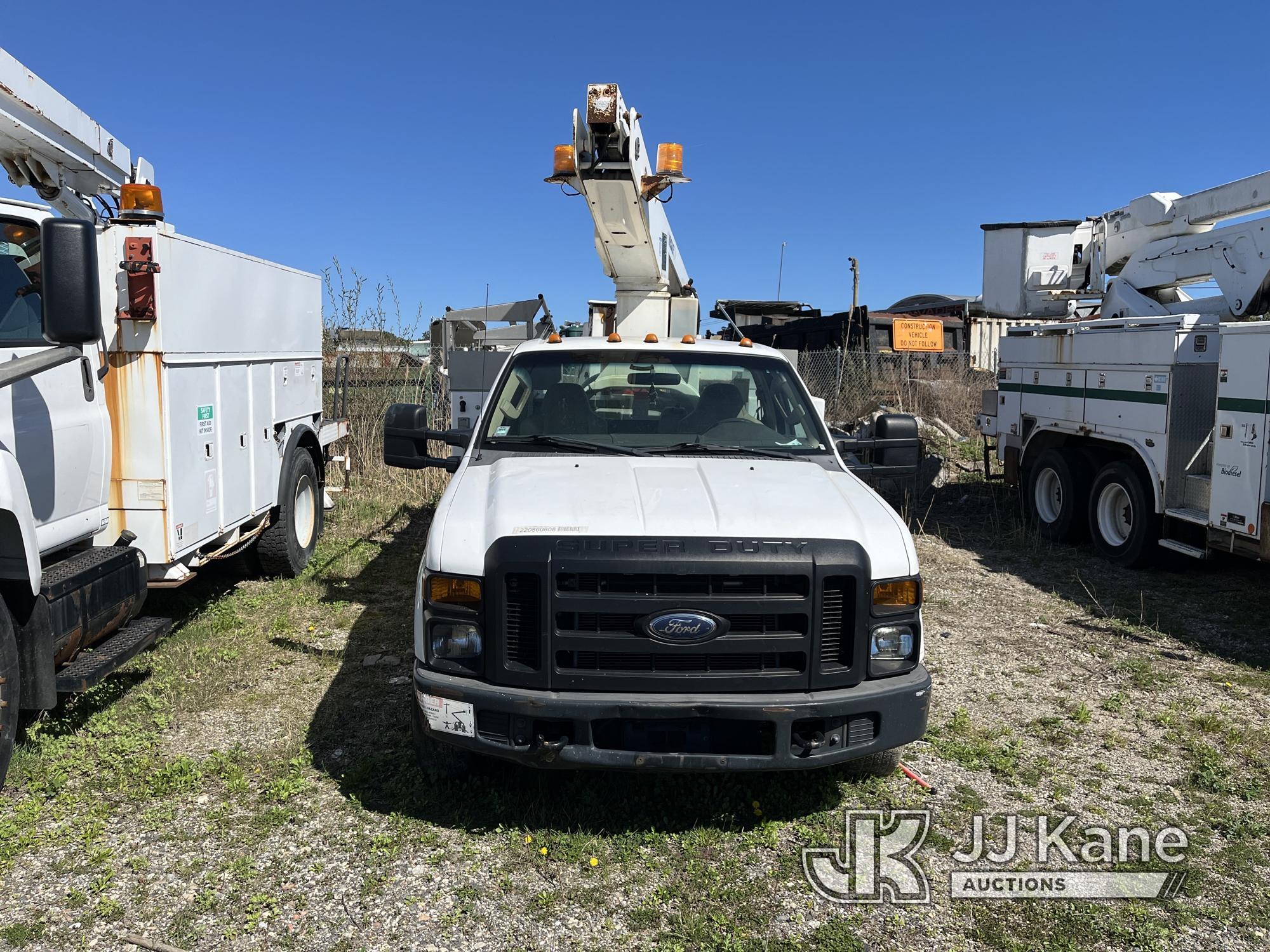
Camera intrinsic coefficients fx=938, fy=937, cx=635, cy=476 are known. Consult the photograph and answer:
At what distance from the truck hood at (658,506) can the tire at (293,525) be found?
10.5 ft

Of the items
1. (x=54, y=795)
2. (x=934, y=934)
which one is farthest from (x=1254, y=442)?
(x=54, y=795)

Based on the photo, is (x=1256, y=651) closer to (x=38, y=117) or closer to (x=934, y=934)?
(x=934, y=934)

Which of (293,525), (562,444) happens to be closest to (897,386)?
(293,525)

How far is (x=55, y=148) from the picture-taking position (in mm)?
5293

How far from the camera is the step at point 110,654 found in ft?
12.7

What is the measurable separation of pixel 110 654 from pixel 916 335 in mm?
18407

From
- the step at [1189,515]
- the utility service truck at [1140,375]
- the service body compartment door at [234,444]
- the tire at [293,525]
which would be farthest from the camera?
the step at [1189,515]

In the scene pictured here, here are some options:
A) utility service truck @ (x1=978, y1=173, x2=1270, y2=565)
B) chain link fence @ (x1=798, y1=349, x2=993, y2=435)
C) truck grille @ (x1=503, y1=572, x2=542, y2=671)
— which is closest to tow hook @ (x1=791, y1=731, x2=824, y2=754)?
truck grille @ (x1=503, y1=572, x2=542, y2=671)

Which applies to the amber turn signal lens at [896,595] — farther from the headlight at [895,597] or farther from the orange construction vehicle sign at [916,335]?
the orange construction vehicle sign at [916,335]

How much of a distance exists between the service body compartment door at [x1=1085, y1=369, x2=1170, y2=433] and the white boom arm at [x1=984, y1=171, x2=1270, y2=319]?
3.94ft

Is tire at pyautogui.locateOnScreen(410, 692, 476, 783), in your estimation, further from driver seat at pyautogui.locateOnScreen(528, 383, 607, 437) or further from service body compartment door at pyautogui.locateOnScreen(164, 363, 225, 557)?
service body compartment door at pyautogui.locateOnScreen(164, 363, 225, 557)

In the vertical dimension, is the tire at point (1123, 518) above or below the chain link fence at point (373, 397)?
below

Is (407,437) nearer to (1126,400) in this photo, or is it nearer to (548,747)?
(548,747)

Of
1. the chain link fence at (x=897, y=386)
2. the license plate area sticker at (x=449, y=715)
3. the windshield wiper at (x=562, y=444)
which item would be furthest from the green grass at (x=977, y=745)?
the chain link fence at (x=897, y=386)
